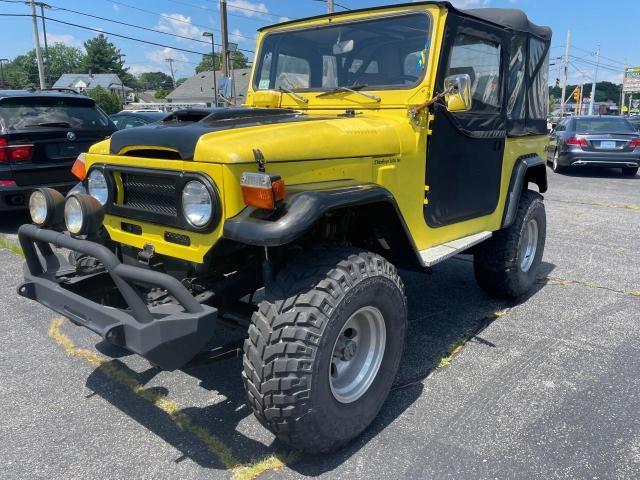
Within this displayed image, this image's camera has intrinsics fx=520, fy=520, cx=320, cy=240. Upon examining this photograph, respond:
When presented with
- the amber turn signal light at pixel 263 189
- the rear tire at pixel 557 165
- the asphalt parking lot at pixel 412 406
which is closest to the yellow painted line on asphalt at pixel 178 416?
the asphalt parking lot at pixel 412 406

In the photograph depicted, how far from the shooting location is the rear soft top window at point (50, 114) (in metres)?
6.79

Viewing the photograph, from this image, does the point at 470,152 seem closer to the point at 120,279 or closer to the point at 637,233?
the point at 120,279

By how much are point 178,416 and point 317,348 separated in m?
1.14

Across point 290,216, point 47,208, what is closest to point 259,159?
point 290,216

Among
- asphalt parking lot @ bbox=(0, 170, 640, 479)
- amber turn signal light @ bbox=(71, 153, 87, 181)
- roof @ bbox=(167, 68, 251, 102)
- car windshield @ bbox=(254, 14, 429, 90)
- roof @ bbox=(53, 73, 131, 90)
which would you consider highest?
roof @ bbox=(53, 73, 131, 90)

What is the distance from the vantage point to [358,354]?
2.85 m

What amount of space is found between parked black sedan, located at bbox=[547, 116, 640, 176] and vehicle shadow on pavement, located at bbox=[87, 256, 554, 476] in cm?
1057

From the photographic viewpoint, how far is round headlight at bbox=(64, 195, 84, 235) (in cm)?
277

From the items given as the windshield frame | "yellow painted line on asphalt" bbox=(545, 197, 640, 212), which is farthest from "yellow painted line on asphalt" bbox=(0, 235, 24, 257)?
"yellow painted line on asphalt" bbox=(545, 197, 640, 212)

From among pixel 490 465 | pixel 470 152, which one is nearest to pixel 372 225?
pixel 470 152

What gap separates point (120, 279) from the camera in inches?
90.3

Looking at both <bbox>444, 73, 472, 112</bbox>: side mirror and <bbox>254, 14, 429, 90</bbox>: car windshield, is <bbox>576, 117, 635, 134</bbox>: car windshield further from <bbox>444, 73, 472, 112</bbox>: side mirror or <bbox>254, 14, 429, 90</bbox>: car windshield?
<bbox>444, 73, 472, 112</bbox>: side mirror

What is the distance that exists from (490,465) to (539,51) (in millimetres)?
3825

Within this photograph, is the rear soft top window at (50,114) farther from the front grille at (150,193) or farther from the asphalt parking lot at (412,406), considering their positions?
the front grille at (150,193)
